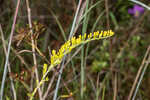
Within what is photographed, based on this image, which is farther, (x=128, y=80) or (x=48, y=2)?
(x=48, y=2)

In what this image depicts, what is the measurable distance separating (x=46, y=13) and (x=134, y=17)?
2.19ft

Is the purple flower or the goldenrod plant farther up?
the goldenrod plant

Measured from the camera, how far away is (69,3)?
5.81 ft

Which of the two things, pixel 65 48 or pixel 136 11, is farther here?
pixel 136 11

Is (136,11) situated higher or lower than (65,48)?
lower

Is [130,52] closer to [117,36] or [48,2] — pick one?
[117,36]

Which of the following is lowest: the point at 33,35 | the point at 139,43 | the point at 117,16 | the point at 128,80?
the point at 128,80

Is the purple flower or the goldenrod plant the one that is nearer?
the goldenrod plant

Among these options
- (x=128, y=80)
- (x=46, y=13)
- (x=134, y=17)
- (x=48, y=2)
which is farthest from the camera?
(x=134, y=17)

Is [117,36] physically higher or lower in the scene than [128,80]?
higher

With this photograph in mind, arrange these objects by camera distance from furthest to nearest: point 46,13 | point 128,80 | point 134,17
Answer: point 134,17 → point 46,13 → point 128,80

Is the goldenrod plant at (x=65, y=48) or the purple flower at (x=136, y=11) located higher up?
the goldenrod plant at (x=65, y=48)

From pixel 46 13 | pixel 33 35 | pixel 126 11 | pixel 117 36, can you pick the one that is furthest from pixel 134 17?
pixel 33 35

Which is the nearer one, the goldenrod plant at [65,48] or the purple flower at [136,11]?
the goldenrod plant at [65,48]
